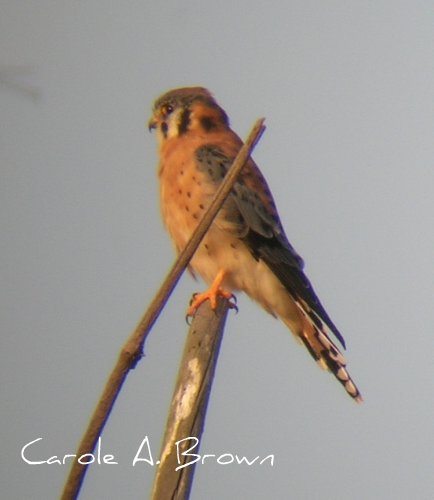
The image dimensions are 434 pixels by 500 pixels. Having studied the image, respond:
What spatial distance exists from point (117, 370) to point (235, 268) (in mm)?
2896

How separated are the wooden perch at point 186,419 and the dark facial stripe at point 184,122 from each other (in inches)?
109

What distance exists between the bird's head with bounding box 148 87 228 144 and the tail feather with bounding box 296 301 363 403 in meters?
1.00

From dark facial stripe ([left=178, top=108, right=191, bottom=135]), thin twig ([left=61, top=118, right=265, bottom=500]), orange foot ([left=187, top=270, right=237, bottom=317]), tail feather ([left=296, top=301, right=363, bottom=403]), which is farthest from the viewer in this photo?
dark facial stripe ([left=178, top=108, right=191, bottom=135])

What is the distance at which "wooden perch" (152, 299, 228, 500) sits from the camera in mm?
1952

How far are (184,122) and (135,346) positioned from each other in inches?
133

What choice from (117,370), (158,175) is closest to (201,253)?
(158,175)

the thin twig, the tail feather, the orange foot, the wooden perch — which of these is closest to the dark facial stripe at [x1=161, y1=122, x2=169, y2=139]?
the tail feather

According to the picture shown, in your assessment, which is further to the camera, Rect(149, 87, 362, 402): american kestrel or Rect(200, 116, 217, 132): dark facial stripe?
Rect(200, 116, 217, 132): dark facial stripe

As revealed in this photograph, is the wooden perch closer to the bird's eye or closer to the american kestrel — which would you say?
the american kestrel

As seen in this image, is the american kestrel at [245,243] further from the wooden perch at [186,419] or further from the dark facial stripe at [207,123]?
the wooden perch at [186,419]

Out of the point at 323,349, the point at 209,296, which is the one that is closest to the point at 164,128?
the point at 323,349

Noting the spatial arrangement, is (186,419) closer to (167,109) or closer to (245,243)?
(245,243)

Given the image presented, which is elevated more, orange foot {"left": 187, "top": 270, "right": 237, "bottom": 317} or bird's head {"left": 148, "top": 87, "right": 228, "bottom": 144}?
bird's head {"left": 148, "top": 87, "right": 228, "bottom": 144}

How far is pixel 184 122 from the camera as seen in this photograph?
16.9 ft
